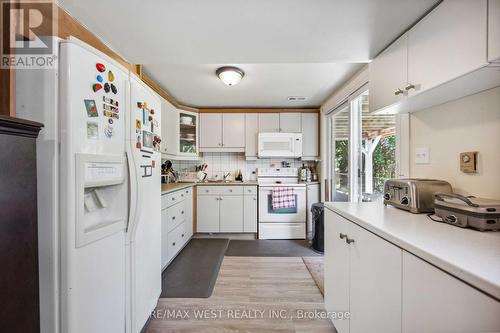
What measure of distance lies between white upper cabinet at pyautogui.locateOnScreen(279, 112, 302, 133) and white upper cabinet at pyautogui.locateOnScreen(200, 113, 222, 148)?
110 cm

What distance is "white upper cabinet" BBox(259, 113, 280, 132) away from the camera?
3604 mm

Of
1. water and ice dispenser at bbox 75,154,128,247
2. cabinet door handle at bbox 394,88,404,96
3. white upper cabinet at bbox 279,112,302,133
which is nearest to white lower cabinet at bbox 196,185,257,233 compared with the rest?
white upper cabinet at bbox 279,112,302,133

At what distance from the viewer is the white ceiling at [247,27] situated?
1.08 metres

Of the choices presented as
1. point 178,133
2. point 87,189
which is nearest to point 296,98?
point 178,133

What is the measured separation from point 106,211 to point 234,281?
1475mm

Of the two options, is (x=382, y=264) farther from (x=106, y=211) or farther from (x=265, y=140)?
(x=265, y=140)

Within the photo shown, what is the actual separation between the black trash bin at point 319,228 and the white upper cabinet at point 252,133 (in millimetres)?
1415

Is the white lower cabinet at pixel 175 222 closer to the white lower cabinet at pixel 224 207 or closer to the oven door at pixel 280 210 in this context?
the white lower cabinet at pixel 224 207

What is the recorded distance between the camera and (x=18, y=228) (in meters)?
0.76

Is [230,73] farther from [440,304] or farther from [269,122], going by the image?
[440,304]

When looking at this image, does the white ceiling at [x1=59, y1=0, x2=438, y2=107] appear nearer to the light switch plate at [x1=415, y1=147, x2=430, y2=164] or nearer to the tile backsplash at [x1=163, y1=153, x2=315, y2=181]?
the light switch plate at [x1=415, y1=147, x2=430, y2=164]

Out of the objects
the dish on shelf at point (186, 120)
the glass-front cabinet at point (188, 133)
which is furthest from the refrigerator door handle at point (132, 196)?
the dish on shelf at point (186, 120)

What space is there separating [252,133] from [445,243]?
3082mm

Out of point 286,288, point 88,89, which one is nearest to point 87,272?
point 88,89
